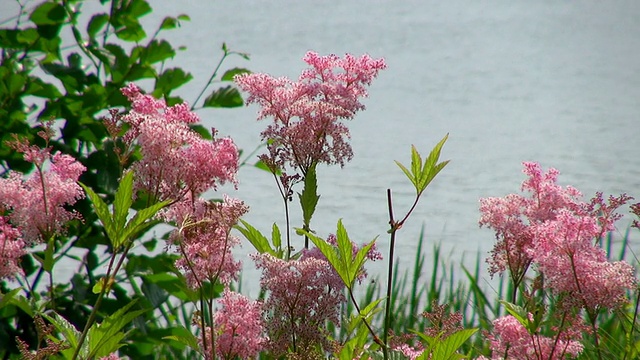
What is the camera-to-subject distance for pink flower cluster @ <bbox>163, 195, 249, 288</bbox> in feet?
1.74

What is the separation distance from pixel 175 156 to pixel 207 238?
52mm

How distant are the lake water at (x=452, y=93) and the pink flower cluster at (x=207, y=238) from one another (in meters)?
1.64

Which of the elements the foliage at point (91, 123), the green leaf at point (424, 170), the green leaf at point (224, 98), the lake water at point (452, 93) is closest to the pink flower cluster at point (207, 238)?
the green leaf at point (424, 170)

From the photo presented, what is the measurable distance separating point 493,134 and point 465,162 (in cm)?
24

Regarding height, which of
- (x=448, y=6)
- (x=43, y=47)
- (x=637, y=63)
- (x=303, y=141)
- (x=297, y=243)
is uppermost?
(x=448, y=6)

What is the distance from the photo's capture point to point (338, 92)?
647mm

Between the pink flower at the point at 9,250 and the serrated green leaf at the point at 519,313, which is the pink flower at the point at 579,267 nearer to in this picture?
the serrated green leaf at the point at 519,313

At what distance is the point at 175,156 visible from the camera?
53 cm

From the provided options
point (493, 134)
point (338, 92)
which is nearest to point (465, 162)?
point (493, 134)

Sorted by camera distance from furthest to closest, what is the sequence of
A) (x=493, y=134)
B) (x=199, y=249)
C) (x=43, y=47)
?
(x=493, y=134) < (x=43, y=47) < (x=199, y=249)

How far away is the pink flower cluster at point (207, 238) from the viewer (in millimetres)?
530

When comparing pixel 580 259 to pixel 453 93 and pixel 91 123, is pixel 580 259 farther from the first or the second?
pixel 453 93

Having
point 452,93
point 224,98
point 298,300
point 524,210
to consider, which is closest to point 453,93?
point 452,93

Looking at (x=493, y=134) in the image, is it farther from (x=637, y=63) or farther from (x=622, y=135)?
(x=637, y=63)
